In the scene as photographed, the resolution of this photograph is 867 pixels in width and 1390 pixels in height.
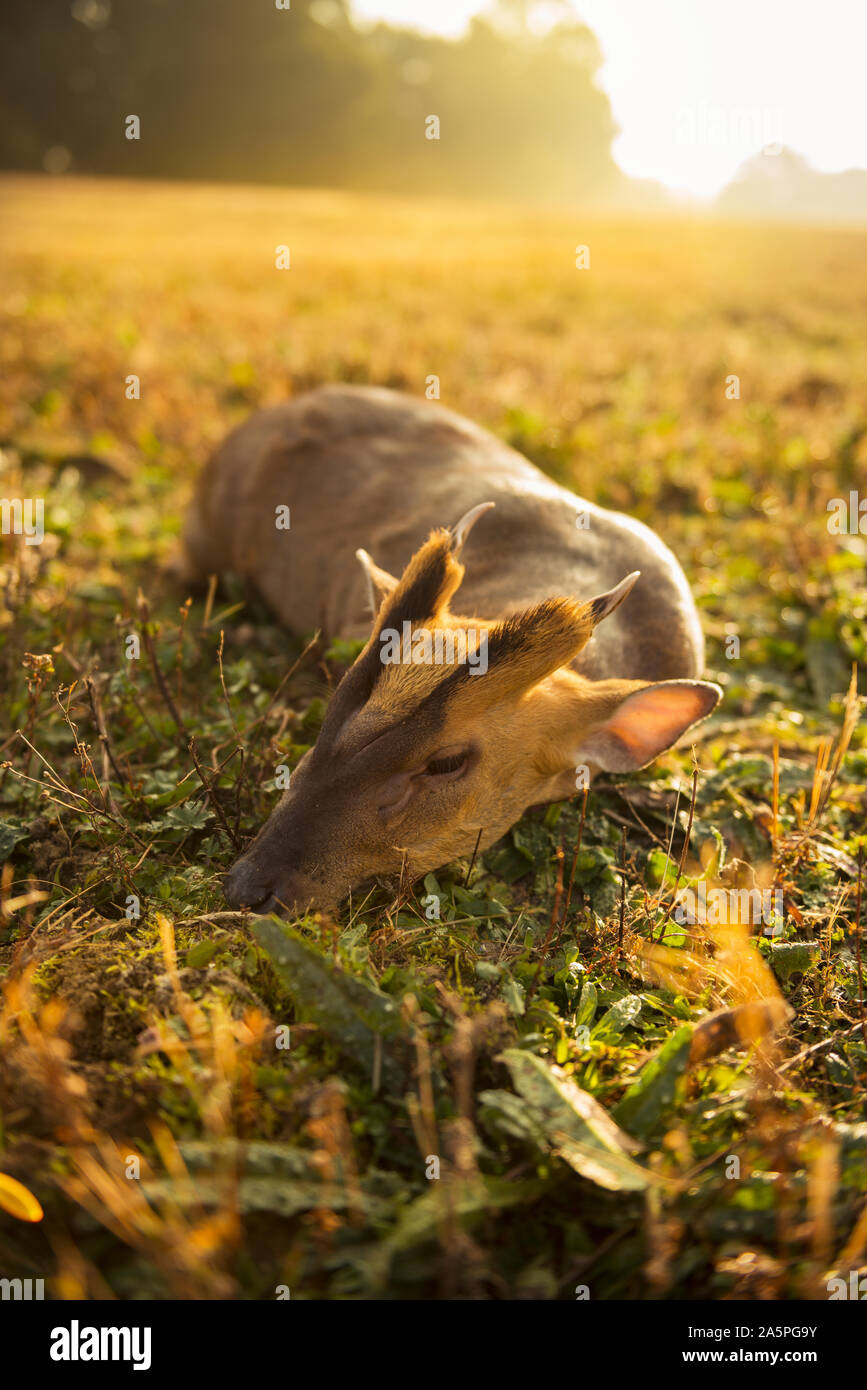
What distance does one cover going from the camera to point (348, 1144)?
7.40 ft

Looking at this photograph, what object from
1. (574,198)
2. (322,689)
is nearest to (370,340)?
(322,689)

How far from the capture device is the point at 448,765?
3668 mm

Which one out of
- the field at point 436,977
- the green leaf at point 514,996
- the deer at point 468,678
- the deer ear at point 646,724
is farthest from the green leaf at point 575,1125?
the deer ear at point 646,724

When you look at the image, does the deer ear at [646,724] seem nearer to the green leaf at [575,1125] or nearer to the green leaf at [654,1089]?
the green leaf at [654,1089]

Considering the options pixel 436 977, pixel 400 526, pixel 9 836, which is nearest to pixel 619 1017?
pixel 436 977

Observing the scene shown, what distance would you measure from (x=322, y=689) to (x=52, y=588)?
2.15m

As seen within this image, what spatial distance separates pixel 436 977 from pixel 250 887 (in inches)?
28.2

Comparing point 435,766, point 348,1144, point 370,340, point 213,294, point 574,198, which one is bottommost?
point 348,1144

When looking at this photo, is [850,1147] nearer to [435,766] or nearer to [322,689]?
[435,766]

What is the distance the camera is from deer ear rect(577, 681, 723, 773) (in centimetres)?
387

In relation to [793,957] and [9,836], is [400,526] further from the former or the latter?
[793,957]

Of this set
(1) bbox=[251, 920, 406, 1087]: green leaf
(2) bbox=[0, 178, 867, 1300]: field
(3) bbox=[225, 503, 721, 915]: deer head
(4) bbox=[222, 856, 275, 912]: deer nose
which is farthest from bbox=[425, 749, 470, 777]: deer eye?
(1) bbox=[251, 920, 406, 1087]: green leaf

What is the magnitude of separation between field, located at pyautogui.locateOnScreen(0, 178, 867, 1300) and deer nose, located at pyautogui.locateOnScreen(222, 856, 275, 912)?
0.33ft

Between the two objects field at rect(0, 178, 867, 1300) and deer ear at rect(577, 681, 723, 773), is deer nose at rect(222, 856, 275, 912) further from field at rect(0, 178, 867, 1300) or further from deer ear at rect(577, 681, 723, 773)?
deer ear at rect(577, 681, 723, 773)
